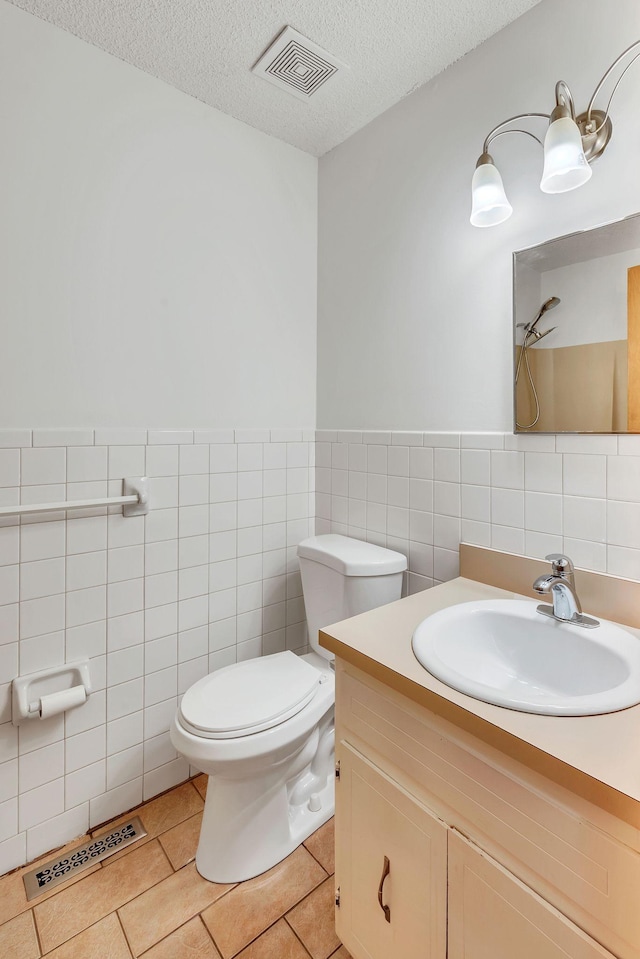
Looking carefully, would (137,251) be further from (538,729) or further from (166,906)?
(166,906)

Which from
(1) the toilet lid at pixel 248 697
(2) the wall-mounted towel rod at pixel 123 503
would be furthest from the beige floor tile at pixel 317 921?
(2) the wall-mounted towel rod at pixel 123 503

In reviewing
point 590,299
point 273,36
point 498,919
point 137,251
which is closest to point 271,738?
point 498,919

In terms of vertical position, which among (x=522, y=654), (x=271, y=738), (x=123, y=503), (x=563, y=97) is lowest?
(x=271, y=738)

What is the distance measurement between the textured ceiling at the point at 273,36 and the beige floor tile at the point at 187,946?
2377 millimetres

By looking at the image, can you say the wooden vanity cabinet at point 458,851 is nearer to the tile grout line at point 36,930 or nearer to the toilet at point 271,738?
the toilet at point 271,738

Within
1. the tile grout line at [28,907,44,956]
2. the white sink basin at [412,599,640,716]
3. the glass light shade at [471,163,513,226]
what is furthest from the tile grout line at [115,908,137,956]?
the glass light shade at [471,163,513,226]

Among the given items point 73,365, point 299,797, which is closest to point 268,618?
point 299,797

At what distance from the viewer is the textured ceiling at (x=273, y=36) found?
4.12 feet

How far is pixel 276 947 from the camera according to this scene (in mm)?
1103

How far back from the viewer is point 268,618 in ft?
6.17

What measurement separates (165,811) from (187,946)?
0.45m

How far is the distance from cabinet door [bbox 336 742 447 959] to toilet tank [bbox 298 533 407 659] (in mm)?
530

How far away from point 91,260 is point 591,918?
180 cm

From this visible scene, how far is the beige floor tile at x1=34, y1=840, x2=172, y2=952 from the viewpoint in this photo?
1.15 metres
